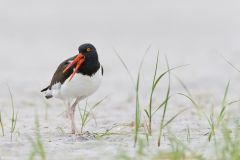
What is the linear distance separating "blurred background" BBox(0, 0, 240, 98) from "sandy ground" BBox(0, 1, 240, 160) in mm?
20

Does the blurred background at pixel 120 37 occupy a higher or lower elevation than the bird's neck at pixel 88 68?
higher

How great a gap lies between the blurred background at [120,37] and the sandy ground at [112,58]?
2cm

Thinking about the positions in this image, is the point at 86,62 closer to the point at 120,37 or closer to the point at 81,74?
the point at 81,74

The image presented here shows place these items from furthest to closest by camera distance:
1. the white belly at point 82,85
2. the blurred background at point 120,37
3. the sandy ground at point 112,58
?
the blurred background at point 120,37, the white belly at point 82,85, the sandy ground at point 112,58

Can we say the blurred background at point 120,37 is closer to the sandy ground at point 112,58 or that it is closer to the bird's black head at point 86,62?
the sandy ground at point 112,58

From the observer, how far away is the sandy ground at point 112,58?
614 centimetres

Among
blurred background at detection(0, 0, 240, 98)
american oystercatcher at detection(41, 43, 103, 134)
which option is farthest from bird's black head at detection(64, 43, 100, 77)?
blurred background at detection(0, 0, 240, 98)

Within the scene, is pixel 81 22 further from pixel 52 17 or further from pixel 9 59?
pixel 9 59

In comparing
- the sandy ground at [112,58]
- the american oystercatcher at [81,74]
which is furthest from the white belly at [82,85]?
the sandy ground at [112,58]

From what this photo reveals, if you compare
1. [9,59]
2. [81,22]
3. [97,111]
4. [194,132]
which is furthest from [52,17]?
[194,132]

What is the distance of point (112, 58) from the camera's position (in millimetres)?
15227

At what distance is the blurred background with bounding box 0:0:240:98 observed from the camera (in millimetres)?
12789

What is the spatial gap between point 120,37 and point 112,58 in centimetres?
286

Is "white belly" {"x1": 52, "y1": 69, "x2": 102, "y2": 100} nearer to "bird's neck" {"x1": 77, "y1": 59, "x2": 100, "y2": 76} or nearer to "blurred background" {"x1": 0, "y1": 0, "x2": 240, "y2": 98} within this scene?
"bird's neck" {"x1": 77, "y1": 59, "x2": 100, "y2": 76}
